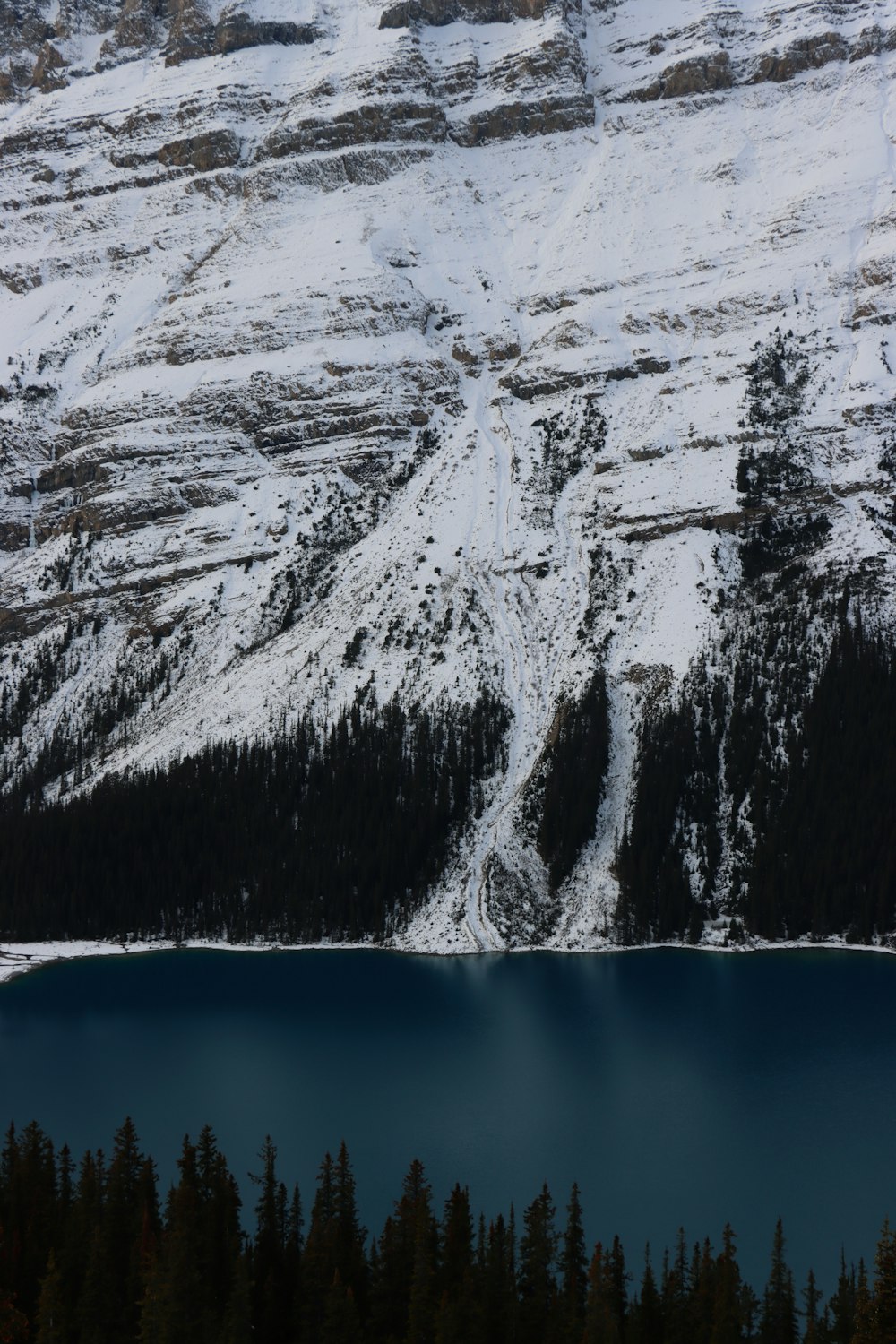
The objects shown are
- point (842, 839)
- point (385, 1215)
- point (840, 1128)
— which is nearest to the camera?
point (385, 1215)

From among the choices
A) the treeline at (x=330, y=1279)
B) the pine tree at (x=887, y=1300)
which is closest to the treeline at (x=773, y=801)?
the treeline at (x=330, y=1279)

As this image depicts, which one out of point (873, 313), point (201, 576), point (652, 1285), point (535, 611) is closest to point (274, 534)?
point (201, 576)

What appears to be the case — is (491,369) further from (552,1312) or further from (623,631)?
(552,1312)

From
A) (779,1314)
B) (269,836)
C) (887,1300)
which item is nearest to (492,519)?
(269,836)

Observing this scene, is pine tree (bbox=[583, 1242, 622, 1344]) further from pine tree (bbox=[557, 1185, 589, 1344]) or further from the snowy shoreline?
the snowy shoreline

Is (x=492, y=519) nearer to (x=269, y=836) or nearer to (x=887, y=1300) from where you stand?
(x=269, y=836)

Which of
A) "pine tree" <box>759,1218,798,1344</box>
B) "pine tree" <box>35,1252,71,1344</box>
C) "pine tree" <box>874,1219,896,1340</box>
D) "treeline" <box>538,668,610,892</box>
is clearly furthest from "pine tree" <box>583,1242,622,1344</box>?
"treeline" <box>538,668,610,892</box>
